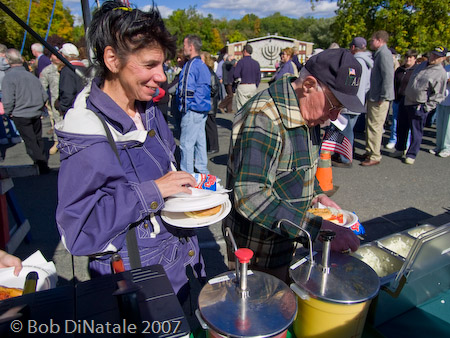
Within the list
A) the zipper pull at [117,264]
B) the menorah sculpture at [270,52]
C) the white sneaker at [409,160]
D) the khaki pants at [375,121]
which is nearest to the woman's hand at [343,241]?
the zipper pull at [117,264]

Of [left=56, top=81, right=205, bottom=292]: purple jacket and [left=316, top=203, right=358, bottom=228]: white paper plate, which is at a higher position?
[left=56, top=81, right=205, bottom=292]: purple jacket

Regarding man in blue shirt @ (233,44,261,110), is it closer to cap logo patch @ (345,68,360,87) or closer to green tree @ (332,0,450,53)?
cap logo patch @ (345,68,360,87)

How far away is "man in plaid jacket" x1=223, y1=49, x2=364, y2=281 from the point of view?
4.87 feet

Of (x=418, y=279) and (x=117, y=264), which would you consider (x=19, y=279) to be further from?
(x=418, y=279)

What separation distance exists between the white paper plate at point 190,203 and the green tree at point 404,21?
20.1m

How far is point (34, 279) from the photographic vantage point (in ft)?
3.83

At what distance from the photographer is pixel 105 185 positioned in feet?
4.17

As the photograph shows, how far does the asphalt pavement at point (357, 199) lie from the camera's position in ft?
11.6

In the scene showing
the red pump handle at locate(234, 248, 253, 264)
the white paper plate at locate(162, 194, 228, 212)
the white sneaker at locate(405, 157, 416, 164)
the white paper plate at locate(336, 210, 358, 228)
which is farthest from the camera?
the white sneaker at locate(405, 157, 416, 164)

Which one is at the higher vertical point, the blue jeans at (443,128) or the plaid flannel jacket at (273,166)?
the plaid flannel jacket at (273,166)

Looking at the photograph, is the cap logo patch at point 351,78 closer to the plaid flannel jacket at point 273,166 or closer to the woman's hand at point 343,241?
the plaid flannel jacket at point 273,166

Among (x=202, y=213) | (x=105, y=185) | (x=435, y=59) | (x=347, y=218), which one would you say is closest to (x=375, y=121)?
(x=435, y=59)

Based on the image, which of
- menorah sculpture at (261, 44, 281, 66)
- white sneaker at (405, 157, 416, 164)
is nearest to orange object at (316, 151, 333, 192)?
white sneaker at (405, 157, 416, 164)

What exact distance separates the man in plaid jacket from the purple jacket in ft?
1.39
